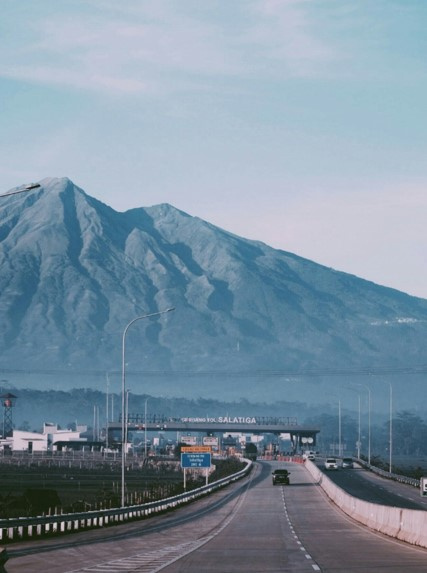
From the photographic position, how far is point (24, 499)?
8994cm

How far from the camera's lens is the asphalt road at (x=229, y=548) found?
36.1 m

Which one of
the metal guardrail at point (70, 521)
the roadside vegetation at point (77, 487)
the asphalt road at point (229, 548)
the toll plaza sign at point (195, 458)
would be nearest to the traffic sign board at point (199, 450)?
the toll plaza sign at point (195, 458)

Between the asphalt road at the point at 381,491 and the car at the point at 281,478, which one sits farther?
the car at the point at 281,478

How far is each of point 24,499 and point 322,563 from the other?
5525 cm

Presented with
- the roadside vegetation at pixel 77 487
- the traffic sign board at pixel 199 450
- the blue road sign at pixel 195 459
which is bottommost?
the roadside vegetation at pixel 77 487

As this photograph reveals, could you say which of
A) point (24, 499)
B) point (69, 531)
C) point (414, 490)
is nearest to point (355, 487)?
point (414, 490)

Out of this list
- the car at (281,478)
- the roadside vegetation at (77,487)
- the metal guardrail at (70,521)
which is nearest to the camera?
the metal guardrail at (70,521)

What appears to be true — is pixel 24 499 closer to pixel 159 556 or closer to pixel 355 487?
pixel 355 487

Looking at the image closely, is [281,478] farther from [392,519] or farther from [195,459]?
[392,519]

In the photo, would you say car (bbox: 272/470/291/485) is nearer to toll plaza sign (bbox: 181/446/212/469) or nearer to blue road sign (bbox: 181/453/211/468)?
toll plaza sign (bbox: 181/446/212/469)

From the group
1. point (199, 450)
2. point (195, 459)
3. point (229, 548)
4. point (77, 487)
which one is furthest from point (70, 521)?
point (77, 487)

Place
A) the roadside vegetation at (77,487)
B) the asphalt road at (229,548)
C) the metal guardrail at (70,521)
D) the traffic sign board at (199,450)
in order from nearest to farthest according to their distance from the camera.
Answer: the asphalt road at (229,548)
the metal guardrail at (70,521)
the roadside vegetation at (77,487)
the traffic sign board at (199,450)

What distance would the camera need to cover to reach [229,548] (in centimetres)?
4625

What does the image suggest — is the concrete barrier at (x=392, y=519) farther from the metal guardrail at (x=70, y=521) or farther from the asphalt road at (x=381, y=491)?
the metal guardrail at (x=70, y=521)
